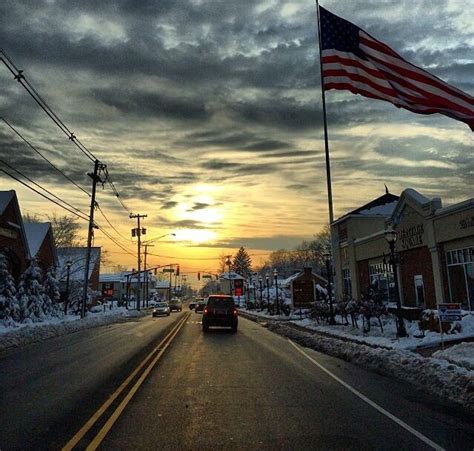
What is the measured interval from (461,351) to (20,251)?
119 ft

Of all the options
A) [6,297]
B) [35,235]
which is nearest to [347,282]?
[6,297]

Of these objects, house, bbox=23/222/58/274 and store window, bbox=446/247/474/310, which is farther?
house, bbox=23/222/58/274

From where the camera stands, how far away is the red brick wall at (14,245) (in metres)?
37.4

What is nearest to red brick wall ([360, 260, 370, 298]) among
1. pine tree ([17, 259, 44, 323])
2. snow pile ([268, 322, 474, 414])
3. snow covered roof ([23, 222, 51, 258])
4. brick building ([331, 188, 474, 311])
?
brick building ([331, 188, 474, 311])

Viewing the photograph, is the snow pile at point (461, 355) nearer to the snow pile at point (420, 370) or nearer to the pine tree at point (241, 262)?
the snow pile at point (420, 370)

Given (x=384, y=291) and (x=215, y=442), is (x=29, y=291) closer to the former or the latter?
(x=384, y=291)

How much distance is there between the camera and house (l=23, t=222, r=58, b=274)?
46062 mm

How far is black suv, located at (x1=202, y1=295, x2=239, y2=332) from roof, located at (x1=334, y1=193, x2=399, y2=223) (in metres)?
16.8

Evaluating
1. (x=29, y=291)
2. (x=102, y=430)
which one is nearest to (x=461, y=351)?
(x=102, y=430)

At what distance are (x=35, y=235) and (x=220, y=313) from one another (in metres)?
28.6

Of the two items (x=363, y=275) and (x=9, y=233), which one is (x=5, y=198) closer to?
(x=9, y=233)

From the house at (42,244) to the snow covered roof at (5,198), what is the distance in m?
7.94

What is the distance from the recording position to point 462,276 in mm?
23625

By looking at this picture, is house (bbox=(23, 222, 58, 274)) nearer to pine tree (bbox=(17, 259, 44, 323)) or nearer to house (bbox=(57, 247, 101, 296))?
pine tree (bbox=(17, 259, 44, 323))
